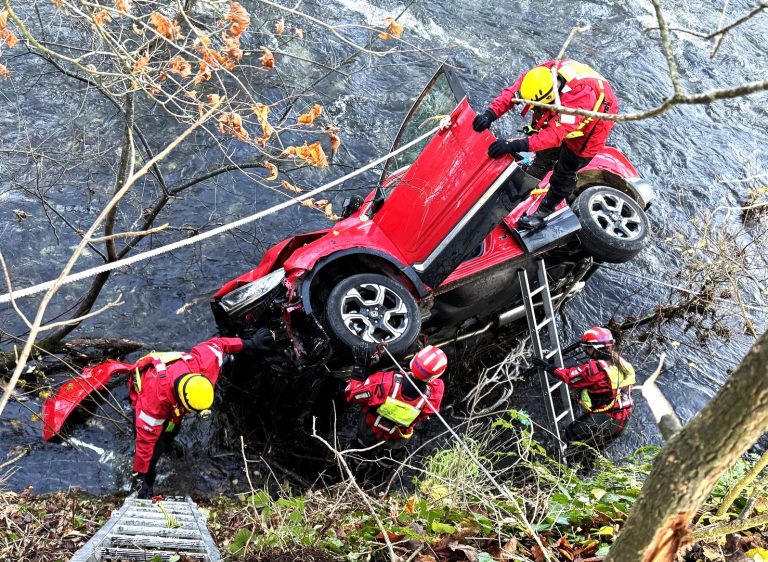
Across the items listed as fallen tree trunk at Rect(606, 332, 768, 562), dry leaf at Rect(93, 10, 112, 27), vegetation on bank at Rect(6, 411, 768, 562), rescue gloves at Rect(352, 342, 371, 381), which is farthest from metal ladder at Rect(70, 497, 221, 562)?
dry leaf at Rect(93, 10, 112, 27)

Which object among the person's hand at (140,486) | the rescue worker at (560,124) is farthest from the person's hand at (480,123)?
the person's hand at (140,486)

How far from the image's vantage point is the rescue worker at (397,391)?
17.3 feet

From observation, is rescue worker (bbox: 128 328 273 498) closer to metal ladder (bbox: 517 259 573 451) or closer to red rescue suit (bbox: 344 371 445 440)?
red rescue suit (bbox: 344 371 445 440)

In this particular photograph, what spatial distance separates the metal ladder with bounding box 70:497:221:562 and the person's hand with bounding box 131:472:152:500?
0.72m

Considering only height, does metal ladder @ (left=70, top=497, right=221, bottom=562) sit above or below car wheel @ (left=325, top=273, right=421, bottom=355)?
below

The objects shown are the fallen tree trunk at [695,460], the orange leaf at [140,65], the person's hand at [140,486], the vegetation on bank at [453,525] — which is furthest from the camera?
the person's hand at [140,486]

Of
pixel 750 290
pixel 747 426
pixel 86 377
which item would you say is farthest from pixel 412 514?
pixel 750 290

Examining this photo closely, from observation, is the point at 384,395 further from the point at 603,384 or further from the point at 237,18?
the point at 237,18

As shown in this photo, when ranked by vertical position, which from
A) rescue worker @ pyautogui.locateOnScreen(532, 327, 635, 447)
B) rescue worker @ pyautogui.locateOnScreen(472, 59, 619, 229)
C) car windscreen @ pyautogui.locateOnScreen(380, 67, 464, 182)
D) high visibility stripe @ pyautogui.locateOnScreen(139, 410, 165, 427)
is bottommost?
high visibility stripe @ pyautogui.locateOnScreen(139, 410, 165, 427)

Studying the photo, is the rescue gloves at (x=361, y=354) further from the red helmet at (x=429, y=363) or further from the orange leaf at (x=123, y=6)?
the orange leaf at (x=123, y=6)

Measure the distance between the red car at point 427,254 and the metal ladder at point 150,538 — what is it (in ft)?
4.78

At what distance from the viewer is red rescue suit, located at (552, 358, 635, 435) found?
616cm

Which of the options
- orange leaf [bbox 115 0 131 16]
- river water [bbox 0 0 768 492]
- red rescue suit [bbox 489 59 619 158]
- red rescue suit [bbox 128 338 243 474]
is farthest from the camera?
river water [bbox 0 0 768 492]

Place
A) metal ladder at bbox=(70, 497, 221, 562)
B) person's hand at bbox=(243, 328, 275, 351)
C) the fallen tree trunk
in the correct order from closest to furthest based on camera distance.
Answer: the fallen tree trunk
metal ladder at bbox=(70, 497, 221, 562)
person's hand at bbox=(243, 328, 275, 351)
